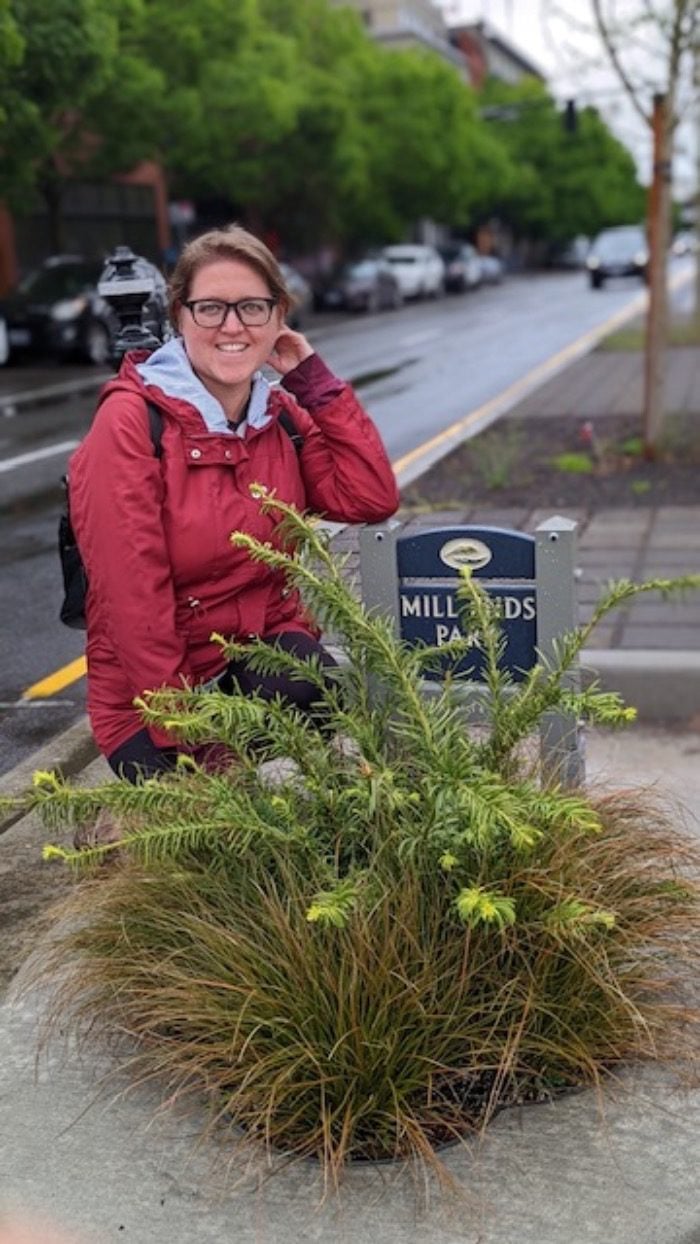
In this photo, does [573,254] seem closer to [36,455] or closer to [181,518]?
[36,455]

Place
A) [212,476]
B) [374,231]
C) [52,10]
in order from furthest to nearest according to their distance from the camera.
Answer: [374,231] → [52,10] → [212,476]

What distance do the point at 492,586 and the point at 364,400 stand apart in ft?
41.7

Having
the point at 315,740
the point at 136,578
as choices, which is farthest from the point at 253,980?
the point at 136,578

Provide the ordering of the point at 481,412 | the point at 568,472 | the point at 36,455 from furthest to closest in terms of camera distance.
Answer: the point at 481,412 < the point at 36,455 < the point at 568,472

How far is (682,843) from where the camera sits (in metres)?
3.32

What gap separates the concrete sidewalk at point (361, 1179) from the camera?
2555 mm

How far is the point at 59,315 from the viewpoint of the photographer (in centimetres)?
2239

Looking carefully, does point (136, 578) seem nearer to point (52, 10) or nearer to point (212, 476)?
point (212, 476)

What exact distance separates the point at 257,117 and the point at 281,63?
90.0 inches

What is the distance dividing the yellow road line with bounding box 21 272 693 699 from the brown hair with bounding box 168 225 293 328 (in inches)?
111

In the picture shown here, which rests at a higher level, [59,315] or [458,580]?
[458,580]

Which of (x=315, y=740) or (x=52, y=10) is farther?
(x=52, y=10)

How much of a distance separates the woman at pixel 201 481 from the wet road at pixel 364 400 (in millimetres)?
1755

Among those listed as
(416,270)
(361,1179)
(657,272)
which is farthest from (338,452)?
(416,270)
